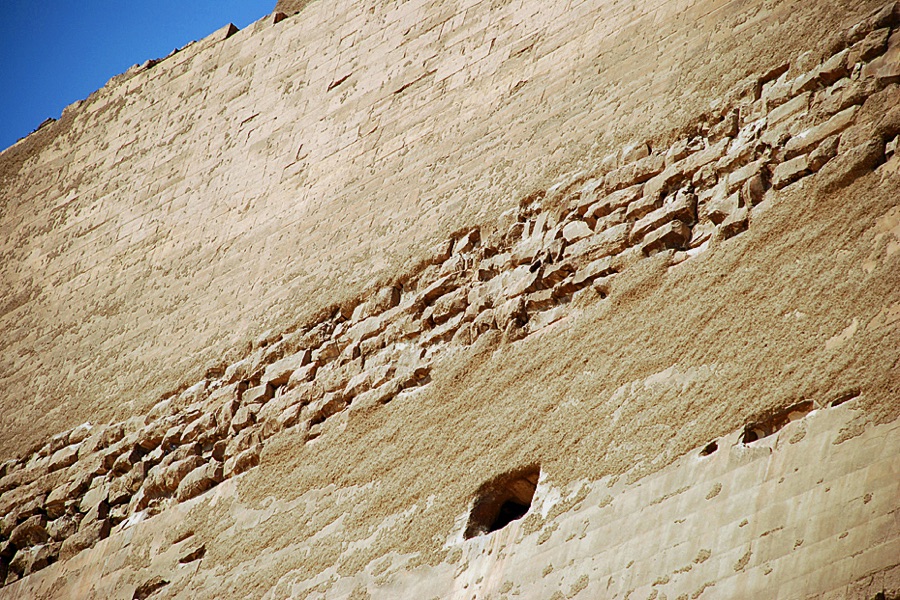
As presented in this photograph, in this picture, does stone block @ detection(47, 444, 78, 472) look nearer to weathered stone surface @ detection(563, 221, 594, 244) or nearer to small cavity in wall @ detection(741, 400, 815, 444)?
weathered stone surface @ detection(563, 221, 594, 244)

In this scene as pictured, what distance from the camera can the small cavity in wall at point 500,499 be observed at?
5.43 m

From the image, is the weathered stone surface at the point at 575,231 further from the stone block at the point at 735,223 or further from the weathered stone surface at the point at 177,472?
the weathered stone surface at the point at 177,472

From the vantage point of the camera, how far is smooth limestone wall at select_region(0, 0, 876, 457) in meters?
6.61

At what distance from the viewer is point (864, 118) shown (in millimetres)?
5266

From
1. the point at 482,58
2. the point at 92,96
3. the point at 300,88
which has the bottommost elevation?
the point at 482,58

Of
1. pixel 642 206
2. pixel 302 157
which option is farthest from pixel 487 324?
pixel 302 157

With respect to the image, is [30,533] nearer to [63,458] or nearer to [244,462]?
[63,458]

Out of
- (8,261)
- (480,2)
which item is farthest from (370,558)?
(8,261)

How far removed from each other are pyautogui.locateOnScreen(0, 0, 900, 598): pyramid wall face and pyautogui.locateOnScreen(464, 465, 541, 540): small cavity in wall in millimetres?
21

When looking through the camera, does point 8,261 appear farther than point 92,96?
No

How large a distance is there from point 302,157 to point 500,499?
3.76 meters

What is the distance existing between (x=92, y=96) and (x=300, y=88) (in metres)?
3.44

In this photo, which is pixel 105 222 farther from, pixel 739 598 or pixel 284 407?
pixel 739 598

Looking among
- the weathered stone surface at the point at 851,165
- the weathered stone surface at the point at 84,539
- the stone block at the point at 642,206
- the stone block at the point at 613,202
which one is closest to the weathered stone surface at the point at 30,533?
the weathered stone surface at the point at 84,539
